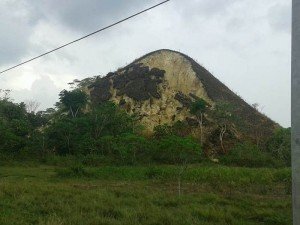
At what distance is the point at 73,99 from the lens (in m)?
43.3

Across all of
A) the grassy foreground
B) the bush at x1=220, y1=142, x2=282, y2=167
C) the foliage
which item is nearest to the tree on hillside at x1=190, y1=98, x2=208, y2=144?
the bush at x1=220, y1=142, x2=282, y2=167

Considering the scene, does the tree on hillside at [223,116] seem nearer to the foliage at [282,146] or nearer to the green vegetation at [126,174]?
the green vegetation at [126,174]

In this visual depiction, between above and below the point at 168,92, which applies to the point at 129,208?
below

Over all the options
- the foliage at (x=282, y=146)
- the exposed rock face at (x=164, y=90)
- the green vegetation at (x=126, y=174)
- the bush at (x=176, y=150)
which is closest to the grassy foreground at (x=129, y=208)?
the green vegetation at (x=126, y=174)

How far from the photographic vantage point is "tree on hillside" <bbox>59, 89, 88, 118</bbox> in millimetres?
43272

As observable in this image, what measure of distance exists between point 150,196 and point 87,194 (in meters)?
2.20

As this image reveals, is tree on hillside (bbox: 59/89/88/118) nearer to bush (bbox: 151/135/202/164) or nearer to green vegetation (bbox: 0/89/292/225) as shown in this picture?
green vegetation (bbox: 0/89/292/225)

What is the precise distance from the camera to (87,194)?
14.3 meters

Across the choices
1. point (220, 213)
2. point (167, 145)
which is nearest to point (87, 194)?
point (220, 213)

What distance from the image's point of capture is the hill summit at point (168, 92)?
46312 mm

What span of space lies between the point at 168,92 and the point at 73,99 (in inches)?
453

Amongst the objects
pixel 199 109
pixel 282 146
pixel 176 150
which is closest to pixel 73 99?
pixel 199 109

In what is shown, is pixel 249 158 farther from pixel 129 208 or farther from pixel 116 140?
pixel 129 208

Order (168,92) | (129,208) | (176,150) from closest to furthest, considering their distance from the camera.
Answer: (129,208) < (176,150) < (168,92)
